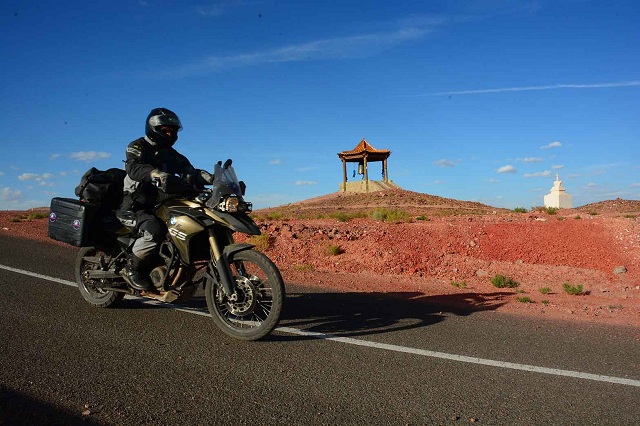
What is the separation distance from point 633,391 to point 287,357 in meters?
2.80

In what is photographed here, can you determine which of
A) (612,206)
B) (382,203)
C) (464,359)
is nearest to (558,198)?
(612,206)

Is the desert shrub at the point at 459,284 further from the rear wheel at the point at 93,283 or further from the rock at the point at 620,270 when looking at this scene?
the rear wheel at the point at 93,283

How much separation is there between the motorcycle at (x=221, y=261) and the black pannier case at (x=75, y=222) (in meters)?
0.56

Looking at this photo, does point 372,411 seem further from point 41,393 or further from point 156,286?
point 156,286

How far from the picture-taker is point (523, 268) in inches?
519

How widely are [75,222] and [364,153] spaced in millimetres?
48322

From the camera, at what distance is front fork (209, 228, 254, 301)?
5.07 metres

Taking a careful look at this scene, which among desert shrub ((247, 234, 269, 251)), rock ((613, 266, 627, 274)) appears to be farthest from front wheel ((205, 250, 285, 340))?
rock ((613, 266, 627, 274))

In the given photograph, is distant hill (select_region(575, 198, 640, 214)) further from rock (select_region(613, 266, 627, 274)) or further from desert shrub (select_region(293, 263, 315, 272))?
desert shrub (select_region(293, 263, 315, 272))

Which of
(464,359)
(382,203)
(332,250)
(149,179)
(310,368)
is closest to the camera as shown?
(310,368)

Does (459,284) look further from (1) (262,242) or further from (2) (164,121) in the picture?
(2) (164,121)

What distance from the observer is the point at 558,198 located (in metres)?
31.0

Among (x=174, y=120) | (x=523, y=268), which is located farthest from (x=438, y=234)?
(x=174, y=120)

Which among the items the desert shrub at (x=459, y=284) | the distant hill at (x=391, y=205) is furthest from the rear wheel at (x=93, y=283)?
the distant hill at (x=391, y=205)
